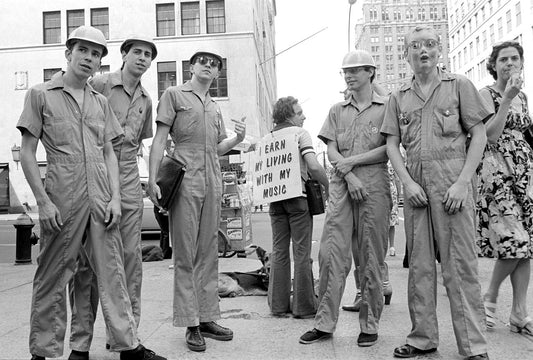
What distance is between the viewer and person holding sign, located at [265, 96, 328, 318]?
5.05 meters

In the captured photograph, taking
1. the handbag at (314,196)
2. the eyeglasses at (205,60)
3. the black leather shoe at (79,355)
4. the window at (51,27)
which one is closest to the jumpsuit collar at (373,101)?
the handbag at (314,196)

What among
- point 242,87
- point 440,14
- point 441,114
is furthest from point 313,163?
point 440,14

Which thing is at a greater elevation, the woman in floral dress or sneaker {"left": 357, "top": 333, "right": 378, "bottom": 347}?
the woman in floral dress

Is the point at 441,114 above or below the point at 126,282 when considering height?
above

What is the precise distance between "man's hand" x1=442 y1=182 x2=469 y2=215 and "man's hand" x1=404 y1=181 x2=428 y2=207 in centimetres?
14

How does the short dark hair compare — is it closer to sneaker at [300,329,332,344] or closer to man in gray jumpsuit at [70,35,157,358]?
man in gray jumpsuit at [70,35,157,358]

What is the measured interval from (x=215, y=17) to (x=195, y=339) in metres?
30.7

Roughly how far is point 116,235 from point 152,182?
26.1 inches

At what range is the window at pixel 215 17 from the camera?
32.6 m

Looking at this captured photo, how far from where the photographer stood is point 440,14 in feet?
481

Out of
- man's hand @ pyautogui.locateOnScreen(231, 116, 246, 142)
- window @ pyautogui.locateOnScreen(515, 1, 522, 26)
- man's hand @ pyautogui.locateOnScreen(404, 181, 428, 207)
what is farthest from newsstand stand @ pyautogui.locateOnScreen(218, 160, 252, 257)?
window @ pyautogui.locateOnScreen(515, 1, 522, 26)

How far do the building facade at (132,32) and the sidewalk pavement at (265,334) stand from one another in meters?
25.9

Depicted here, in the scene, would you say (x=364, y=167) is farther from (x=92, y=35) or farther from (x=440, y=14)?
(x=440, y=14)

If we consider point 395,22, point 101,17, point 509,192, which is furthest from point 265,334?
point 395,22
